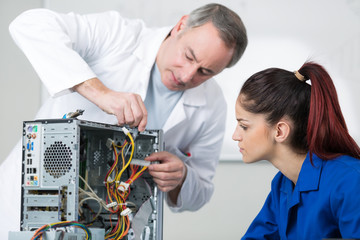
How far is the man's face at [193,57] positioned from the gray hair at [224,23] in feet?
0.07

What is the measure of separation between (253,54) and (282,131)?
1.66m

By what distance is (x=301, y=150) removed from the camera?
1.47 meters

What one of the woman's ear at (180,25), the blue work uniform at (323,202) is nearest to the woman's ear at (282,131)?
the blue work uniform at (323,202)

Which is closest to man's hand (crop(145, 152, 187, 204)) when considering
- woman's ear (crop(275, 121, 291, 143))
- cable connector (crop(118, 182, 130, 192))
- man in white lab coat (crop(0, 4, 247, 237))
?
man in white lab coat (crop(0, 4, 247, 237))

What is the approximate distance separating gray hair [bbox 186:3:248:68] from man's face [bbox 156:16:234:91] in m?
0.02

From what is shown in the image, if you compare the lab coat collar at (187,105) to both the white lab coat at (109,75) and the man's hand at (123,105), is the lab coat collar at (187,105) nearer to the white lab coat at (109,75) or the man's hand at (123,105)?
the white lab coat at (109,75)

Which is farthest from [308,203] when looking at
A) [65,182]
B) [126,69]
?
[126,69]

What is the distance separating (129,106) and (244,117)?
426mm

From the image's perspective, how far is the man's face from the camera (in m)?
1.69

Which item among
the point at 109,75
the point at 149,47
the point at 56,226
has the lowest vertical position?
the point at 56,226

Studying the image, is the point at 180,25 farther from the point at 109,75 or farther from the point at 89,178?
the point at 89,178

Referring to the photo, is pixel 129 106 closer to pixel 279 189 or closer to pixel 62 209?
pixel 62 209

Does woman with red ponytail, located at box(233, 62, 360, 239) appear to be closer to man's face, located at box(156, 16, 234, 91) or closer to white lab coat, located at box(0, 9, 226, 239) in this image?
man's face, located at box(156, 16, 234, 91)

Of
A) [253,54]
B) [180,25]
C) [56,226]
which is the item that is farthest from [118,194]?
[253,54]
